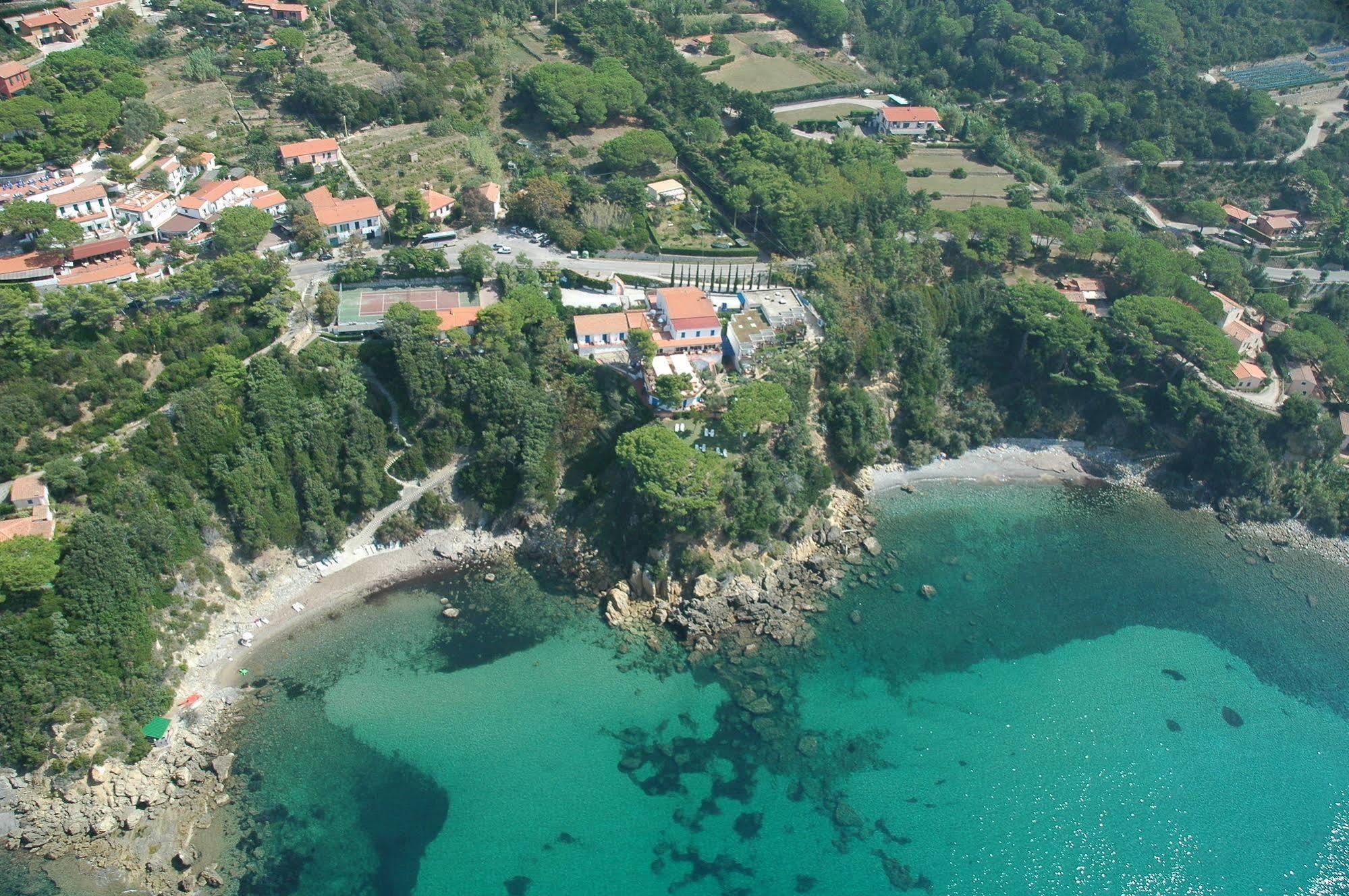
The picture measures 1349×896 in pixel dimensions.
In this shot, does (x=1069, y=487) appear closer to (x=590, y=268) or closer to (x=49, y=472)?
(x=590, y=268)

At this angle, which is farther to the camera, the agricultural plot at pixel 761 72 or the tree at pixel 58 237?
the agricultural plot at pixel 761 72

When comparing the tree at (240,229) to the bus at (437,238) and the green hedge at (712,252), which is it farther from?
the green hedge at (712,252)

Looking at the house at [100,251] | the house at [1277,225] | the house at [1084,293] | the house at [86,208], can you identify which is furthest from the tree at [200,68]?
the house at [1277,225]

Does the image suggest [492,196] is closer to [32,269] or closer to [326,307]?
[326,307]

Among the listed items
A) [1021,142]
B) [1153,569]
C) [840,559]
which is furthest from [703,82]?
[1153,569]

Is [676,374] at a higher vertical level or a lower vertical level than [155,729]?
higher

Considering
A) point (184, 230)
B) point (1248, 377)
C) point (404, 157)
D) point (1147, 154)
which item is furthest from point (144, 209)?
point (1147, 154)
